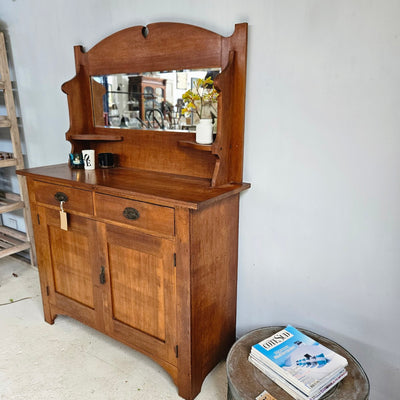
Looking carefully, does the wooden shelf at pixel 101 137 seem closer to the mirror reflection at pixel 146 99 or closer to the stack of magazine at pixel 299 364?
the mirror reflection at pixel 146 99

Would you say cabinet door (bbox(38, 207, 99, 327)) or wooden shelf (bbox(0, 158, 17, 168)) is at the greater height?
wooden shelf (bbox(0, 158, 17, 168))

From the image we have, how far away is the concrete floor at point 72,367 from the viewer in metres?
1.58

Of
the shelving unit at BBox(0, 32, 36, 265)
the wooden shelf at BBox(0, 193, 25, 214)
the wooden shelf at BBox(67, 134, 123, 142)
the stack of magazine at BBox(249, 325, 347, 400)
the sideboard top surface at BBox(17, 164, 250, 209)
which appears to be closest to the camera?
the stack of magazine at BBox(249, 325, 347, 400)

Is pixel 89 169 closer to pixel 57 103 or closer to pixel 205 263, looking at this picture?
pixel 57 103

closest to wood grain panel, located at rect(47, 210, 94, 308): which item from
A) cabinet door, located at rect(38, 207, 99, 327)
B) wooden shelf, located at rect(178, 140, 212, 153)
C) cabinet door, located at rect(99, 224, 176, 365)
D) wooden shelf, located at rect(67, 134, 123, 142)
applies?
cabinet door, located at rect(38, 207, 99, 327)

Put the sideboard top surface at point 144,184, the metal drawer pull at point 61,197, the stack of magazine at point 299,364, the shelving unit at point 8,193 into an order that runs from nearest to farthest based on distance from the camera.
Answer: the stack of magazine at point 299,364
the sideboard top surface at point 144,184
the metal drawer pull at point 61,197
the shelving unit at point 8,193

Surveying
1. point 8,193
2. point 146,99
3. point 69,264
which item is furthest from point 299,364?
point 8,193

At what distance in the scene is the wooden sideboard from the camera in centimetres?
142

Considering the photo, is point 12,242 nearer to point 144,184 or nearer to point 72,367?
point 72,367

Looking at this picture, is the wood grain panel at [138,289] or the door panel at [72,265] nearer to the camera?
the wood grain panel at [138,289]

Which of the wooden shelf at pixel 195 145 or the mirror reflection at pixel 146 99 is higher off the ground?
the mirror reflection at pixel 146 99

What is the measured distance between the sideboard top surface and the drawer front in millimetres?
35

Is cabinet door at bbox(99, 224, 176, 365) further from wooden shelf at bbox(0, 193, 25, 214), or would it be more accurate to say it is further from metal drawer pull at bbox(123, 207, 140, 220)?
wooden shelf at bbox(0, 193, 25, 214)

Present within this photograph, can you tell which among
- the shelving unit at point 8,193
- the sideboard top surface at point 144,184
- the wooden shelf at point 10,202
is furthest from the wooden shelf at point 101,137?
the wooden shelf at point 10,202
